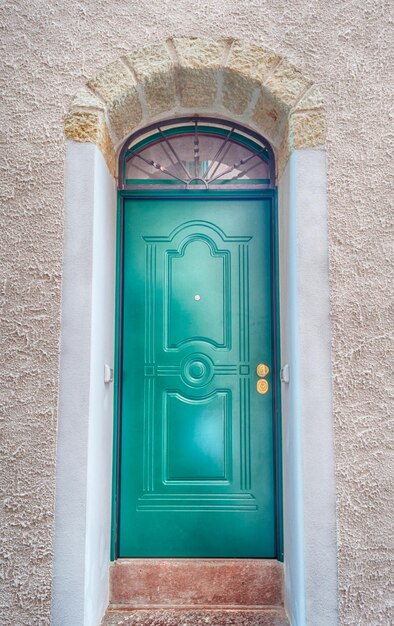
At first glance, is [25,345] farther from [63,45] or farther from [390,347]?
[390,347]

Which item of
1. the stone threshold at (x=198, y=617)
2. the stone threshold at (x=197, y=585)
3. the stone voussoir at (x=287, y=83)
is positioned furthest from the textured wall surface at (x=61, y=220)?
the stone threshold at (x=197, y=585)

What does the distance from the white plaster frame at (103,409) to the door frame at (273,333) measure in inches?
7.2

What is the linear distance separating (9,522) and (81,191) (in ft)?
6.25

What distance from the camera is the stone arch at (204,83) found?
298 centimetres

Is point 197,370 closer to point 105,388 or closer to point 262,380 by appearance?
point 262,380

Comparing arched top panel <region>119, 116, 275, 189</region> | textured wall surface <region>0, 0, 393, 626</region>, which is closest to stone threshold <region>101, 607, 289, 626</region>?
textured wall surface <region>0, 0, 393, 626</region>

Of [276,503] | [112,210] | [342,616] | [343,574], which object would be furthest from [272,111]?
[342,616]

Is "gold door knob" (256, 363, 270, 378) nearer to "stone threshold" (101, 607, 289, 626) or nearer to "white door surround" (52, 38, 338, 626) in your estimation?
"white door surround" (52, 38, 338, 626)

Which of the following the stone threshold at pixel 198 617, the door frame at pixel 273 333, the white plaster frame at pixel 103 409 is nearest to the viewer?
the white plaster frame at pixel 103 409

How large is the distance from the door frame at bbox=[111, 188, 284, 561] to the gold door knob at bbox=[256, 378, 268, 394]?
0.20 feet

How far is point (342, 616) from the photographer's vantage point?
268 centimetres

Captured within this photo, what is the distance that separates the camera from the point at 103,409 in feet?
10.3

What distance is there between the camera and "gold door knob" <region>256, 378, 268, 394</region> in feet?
11.2

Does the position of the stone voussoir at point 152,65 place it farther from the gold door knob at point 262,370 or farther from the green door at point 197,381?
the gold door knob at point 262,370
